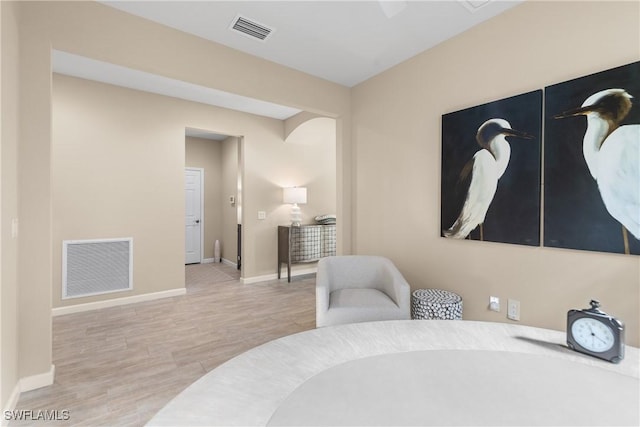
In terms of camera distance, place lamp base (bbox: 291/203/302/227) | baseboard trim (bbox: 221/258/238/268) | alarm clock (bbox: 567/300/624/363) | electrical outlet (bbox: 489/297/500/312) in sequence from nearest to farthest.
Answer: alarm clock (bbox: 567/300/624/363) < electrical outlet (bbox: 489/297/500/312) < lamp base (bbox: 291/203/302/227) < baseboard trim (bbox: 221/258/238/268)

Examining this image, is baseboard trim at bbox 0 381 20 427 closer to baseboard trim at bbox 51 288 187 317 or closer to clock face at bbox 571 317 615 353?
baseboard trim at bbox 51 288 187 317

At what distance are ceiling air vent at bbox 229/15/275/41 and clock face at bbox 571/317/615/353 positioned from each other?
2.69 metres

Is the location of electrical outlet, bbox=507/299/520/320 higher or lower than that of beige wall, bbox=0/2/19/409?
lower

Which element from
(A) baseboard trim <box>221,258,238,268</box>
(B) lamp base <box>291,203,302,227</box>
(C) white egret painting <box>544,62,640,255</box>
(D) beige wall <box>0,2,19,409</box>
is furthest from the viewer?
(A) baseboard trim <box>221,258,238,268</box>

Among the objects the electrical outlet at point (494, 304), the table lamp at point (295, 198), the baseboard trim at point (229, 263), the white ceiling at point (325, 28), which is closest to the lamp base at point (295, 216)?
the table lamp at point (295, 198)

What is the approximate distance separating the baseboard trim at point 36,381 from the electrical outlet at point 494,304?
317 centimetres

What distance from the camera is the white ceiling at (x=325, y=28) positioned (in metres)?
2.22

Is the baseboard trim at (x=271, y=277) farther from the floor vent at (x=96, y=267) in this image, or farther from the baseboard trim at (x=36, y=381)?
the baseboard trim at (x=36, y=381)

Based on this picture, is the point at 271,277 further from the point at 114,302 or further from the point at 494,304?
the point at 494,304

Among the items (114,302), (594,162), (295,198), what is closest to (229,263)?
(295,198)

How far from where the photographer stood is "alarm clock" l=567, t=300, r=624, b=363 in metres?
0.89

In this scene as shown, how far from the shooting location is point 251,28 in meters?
2.49

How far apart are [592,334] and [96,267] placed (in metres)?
4.31

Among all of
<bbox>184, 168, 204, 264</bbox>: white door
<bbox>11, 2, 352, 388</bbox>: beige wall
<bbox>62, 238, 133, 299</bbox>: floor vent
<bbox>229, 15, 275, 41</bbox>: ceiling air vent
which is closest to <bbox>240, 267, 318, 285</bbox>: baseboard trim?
<bbox>62, 238, 133, 299</bbox>: floor vent
